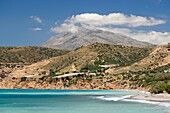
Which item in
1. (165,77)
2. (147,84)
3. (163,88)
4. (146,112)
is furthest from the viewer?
(147,84)

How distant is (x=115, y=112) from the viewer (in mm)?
65750

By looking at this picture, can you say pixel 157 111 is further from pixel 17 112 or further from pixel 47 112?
pixel 17 112

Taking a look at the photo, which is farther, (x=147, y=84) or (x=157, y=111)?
(x=147, y=84)

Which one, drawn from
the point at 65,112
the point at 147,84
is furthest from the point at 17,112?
the point at 147,84

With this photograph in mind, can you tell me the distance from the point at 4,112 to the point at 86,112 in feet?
50.8

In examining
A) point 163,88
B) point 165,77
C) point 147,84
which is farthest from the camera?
point 147,84

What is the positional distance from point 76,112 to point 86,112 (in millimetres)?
1820

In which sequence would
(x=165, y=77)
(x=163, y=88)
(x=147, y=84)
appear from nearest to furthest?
1. (x=163, y=88)
2. (x=165, y=77)
3. (x=147, y=84)

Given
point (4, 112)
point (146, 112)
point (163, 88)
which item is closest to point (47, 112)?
point (4, 112)

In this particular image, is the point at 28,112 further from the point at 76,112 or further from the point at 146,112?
the point at 146,112

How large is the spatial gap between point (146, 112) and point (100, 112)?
27.0ft

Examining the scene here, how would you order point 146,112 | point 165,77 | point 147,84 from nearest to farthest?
point 146,112 < point 165,77 < point 147,84

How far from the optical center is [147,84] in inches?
7687

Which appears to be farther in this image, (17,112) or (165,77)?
(165,77)
